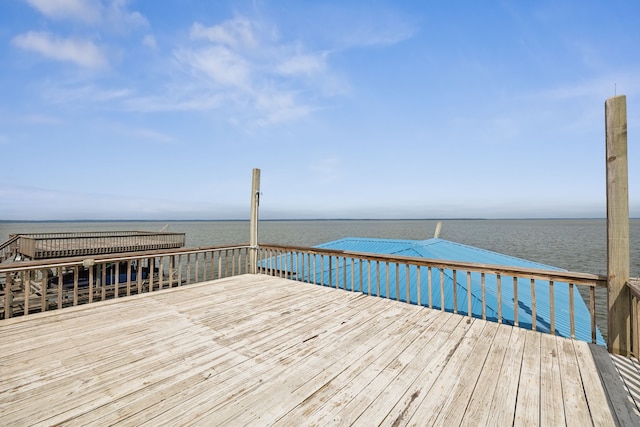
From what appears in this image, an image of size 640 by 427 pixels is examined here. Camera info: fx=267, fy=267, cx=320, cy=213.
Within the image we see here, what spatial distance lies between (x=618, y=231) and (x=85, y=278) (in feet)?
54.9

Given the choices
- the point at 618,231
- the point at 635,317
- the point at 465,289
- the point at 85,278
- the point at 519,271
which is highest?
the point at 618,231

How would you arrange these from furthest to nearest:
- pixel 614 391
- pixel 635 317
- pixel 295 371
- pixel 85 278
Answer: pixel 85 278
pixel 635 317
pixel 295 371
pixel 614 391

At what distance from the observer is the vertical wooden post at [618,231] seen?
97.6 inches

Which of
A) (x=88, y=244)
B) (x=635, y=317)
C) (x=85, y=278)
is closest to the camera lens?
(x=635, y=317)

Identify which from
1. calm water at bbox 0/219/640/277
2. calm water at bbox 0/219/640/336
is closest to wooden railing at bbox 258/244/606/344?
calm water at bbox 0/219/640/336

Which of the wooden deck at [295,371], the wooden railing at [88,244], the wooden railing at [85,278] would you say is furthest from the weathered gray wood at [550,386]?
the wooden railing at [88,244]

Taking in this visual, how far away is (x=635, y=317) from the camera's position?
2.38 m

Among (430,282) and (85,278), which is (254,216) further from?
(85,278)

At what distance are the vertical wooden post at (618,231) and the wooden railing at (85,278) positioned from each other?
4.85 meters

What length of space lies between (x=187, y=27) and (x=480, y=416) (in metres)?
8.19

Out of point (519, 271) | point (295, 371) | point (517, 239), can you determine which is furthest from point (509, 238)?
point (295, 371)

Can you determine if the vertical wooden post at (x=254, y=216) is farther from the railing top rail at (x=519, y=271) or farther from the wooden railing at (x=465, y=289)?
the railing top rail at (x=519, y=271)

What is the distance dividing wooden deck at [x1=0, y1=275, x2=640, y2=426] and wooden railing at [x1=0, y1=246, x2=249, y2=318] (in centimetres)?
48

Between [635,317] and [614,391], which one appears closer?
[614,391]
